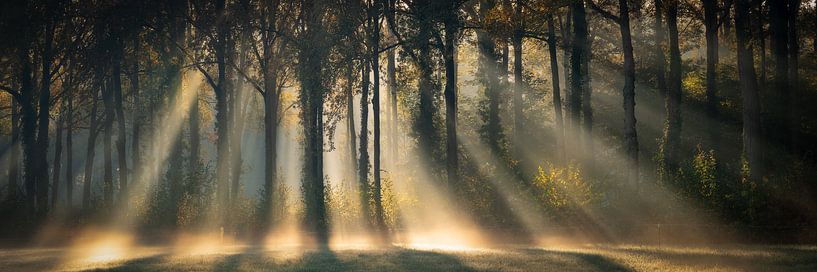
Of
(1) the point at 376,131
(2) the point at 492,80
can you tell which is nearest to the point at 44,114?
(1) the point at 376,131

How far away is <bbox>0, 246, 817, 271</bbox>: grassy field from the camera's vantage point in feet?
56.7

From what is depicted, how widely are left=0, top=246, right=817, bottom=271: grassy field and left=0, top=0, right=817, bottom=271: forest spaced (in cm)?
12

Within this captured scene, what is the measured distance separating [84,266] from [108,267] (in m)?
1.19

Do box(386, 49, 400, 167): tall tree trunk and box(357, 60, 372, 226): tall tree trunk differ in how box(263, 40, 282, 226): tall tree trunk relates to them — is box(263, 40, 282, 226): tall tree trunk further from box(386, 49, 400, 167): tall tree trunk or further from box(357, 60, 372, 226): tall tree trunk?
box(386, 49, 400, 167): tall tree trunk

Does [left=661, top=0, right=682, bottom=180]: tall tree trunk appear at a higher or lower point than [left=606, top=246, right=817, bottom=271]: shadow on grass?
higher

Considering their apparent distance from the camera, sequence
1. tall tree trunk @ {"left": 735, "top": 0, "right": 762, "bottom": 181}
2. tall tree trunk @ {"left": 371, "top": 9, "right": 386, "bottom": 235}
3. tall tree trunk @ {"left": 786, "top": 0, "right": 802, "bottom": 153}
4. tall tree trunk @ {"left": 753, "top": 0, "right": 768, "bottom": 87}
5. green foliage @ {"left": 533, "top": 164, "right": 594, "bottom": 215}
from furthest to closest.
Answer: tall tree trunk @ {"left": 753, "top": 0, "right": 768, "bottom": 87}
tall tree trunk @ {"left": 786, "top": 0, "right": 802, "bottom": 153}
tall tree trunk @ {"left": 371, "top": 9, "right": 386, "bottom": 235}
green foliage @ {"left": 533, "top": 164, "right": 594, "bottom": 215}
tall tree trunk @ {"left": 735, "top": 0, "right": 762, "bottom": 181}

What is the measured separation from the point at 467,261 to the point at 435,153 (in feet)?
80.8

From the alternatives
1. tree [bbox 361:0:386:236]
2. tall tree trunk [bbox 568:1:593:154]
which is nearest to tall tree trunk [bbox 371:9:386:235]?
tree [bbox 361:0:386:236]

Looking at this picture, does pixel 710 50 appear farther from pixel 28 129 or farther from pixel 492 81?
pixel 28 129

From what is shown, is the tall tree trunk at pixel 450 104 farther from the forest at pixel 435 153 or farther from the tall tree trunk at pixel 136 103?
the tall tree trunk at pixel 136 103

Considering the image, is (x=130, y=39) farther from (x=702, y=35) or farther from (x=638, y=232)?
(x=702, y=35)

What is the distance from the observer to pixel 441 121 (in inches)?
1800

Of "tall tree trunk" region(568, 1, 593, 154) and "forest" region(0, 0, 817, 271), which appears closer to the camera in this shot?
"forest" region(0, 0, 817, 271)

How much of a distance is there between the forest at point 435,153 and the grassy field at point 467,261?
0.41 ft
